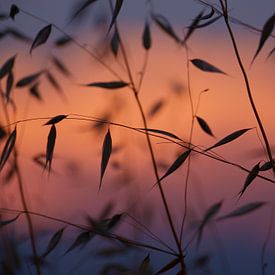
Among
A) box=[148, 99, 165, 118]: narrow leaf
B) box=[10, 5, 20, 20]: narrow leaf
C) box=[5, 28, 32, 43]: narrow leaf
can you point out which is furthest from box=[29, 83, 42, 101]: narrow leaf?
box=[10, 5, 20, 20]: narrow leaf

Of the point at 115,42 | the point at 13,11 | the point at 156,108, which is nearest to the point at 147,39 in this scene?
the point at 115,42

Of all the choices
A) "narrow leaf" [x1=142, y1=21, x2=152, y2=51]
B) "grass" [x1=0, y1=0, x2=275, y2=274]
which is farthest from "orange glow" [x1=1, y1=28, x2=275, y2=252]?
"narrow leaf" [x1=142, y1=21, x2=152, y2=51]

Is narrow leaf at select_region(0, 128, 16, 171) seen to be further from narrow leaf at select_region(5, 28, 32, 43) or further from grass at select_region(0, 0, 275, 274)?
narrow leaf at select_region(5, 28, 32, 43)

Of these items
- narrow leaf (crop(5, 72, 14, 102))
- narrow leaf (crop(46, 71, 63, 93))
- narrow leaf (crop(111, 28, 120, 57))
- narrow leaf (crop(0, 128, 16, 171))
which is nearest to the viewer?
narrow leaf (crop(0, 128, 16, 171))

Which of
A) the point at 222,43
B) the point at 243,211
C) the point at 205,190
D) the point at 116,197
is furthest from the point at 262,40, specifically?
the point at 116,197

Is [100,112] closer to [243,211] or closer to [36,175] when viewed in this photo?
[36,175]

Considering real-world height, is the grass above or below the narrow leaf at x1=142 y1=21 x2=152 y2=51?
below

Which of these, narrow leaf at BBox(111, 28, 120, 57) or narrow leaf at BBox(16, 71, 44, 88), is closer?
narrow leaf at BBox(111, 28, 120, 57)

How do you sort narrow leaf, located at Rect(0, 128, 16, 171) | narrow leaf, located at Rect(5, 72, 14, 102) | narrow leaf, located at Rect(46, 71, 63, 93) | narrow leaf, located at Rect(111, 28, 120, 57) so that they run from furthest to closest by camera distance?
narrow leaf, located at Rect(46, 71, 63, 93)
narrow leaf, located at Rect(5, 72, 14, 102)
narrow leaf, located at Rect(111, 28, 120, 57)
narrow leaf, located at Rect(0, 128, 16, 171)

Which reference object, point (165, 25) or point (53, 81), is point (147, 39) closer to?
point (165, 25)

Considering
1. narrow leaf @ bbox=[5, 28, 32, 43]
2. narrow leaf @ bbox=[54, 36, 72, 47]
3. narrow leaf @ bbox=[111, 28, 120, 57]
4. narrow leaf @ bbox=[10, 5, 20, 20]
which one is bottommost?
narrow leaf @ bbox=[111, 28, 120, 57]
